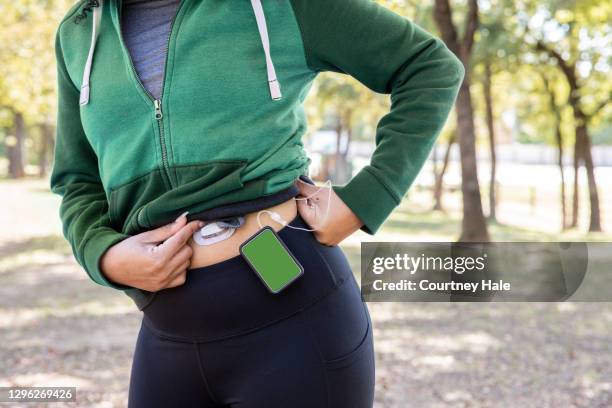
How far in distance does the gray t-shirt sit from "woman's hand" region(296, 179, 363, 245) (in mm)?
359

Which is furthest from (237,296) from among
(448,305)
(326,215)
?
(448,305)

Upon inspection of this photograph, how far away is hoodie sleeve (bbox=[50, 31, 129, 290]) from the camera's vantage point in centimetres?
157

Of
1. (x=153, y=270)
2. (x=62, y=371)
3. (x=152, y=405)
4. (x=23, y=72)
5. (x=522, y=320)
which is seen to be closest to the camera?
(x=153, y=270)

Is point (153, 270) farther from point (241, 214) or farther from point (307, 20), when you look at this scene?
point (307, 20)

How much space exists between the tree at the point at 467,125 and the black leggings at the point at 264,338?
986 cm

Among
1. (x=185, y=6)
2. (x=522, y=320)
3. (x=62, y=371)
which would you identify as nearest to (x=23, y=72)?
(x=62, y=371)

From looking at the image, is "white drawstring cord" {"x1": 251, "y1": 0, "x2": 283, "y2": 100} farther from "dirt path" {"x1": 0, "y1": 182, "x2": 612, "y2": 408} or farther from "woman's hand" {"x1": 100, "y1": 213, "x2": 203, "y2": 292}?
A: "dirt path" {"x1": 0, "y1": 182, "x2": 612, "y2": 408}

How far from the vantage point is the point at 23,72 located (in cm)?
1374

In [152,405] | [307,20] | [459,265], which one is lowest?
[459,265]

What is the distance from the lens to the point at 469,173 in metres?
11.2

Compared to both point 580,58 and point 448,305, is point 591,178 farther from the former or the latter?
point 448,305

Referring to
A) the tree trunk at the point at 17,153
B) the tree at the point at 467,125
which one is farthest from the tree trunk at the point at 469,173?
the tree trunk at the point at 17,153

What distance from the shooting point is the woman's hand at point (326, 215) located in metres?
1.43

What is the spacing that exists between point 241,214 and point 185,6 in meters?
0.43
